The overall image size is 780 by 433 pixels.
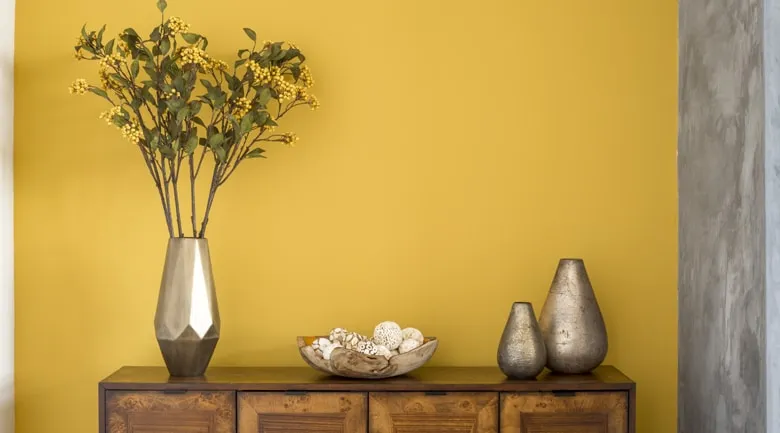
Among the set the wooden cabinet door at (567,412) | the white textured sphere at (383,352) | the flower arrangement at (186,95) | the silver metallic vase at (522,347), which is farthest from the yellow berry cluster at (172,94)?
the wooden cabinet door at (567,412)

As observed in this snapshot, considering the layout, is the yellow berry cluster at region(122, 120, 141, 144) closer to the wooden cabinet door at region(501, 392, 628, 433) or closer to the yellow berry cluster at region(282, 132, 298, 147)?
the yellow berry cluster at region(282, 132, 298, 147)

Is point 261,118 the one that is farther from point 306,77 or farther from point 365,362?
point 365,362

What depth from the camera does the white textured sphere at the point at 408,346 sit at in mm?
2686

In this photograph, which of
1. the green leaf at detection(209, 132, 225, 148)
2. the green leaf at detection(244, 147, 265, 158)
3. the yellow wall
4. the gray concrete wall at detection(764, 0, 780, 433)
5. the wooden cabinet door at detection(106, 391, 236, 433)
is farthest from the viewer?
the yellow wall

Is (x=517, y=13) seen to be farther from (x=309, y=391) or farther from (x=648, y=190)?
(x=309, y=391)

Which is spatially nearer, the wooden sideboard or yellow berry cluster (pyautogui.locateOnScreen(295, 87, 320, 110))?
the wooden sideboard

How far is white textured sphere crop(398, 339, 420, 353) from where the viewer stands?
2686 millimetres

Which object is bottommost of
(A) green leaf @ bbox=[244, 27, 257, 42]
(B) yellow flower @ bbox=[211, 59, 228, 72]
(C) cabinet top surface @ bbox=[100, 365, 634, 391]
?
(C) cabinet top surface @ bbox=[100, 365, 634, 391]

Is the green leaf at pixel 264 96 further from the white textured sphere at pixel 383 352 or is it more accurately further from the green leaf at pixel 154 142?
the white textured sphere at pixel 383 352

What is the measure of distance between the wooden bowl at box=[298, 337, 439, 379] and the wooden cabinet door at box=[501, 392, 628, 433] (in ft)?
0.92

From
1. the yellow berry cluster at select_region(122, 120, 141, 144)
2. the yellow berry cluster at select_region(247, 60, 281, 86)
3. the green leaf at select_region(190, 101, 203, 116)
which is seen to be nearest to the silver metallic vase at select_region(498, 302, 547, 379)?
the yellow berry cluster at select_region(247, 60, 281, 86)

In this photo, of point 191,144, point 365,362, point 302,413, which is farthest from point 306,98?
point 302,413

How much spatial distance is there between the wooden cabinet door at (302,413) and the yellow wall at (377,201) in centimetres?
39

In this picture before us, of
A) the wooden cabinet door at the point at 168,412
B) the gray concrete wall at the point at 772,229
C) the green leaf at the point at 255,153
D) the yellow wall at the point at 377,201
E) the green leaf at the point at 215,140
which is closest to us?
the gray concrete wall at the point at 772,229
